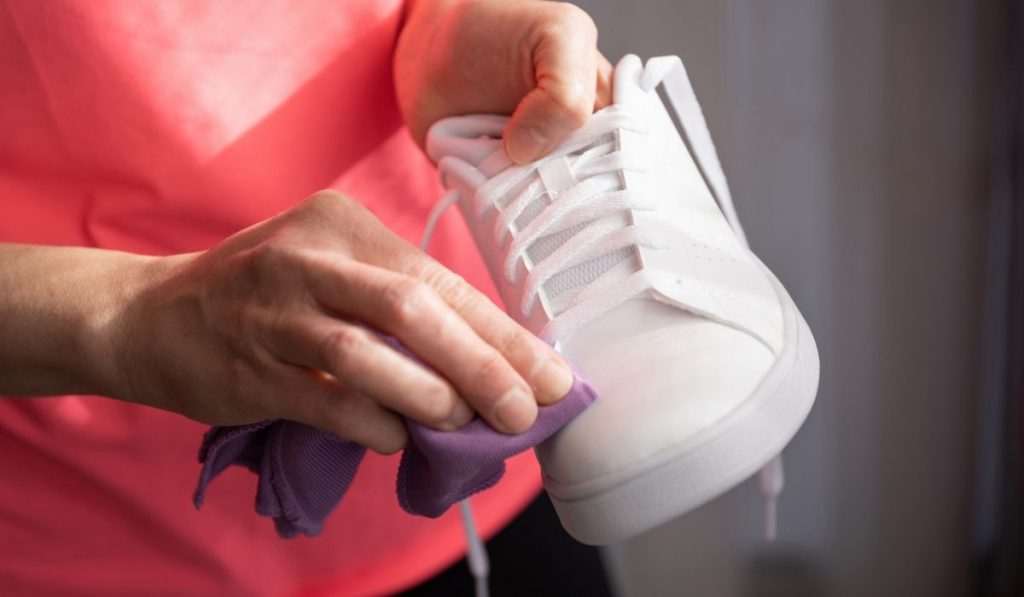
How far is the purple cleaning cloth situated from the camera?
537 mm

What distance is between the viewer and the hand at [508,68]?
0.66 metres

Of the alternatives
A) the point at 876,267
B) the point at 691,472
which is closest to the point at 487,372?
the point at 691,472

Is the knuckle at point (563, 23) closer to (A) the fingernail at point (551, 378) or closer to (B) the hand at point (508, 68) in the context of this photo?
(B) the hand at point (508, 68)

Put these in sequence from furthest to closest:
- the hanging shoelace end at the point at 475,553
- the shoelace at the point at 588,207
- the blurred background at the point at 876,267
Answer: the blurred background at the point at 876,267
the hanging shoelace end at the point at 475,553
the shoelace at the point at 588,207

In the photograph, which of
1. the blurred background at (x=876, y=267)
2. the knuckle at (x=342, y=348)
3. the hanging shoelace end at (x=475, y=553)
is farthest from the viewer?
the blurred background at (x=876, y=267)

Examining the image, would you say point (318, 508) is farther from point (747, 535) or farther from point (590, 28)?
point (747, 535)

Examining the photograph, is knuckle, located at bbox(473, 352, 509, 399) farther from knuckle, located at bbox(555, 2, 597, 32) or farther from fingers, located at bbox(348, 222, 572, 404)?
knuckle, located at bbox(555, 2, 597, 32)

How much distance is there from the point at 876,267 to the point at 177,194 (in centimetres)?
92

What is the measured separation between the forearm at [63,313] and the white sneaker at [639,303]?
0.78 ft

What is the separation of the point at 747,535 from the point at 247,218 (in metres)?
0.94

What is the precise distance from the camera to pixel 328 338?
494 millimetres

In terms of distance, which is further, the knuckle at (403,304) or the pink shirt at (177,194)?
the pink shirt at (177,194)

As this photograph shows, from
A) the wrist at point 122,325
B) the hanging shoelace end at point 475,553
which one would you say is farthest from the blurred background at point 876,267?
the wrist at point 122,325

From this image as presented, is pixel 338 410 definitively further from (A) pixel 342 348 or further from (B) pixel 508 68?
(B) pixel 508 68
